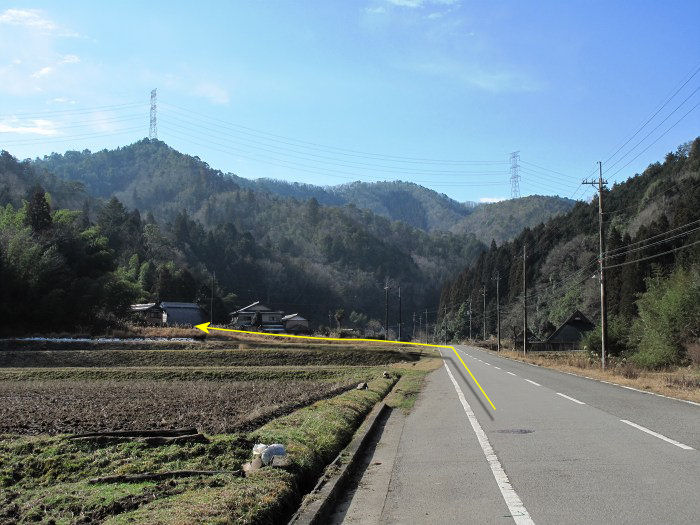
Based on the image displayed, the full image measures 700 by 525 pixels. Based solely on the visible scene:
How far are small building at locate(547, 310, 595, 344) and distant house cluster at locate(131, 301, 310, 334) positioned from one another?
32.9 m

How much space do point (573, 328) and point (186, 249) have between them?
237ft

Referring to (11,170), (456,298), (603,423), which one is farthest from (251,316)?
(603,423)

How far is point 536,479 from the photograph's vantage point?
21.2 ft

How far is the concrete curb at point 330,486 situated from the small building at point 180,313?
228ft

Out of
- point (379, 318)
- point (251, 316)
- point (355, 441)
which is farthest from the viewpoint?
point (379, 318)

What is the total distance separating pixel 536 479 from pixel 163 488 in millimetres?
3760

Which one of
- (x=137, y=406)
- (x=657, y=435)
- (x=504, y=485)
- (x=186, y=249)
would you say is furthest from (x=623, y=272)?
(x=186, y=249)

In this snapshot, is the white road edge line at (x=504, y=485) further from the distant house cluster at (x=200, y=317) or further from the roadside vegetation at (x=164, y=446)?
the distant house cluster at (x=200, y=317)

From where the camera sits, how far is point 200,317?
263 ft

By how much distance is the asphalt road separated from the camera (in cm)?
534

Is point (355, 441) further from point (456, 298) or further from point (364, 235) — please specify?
point (364, 235)

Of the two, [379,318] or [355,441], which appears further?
[379,318]

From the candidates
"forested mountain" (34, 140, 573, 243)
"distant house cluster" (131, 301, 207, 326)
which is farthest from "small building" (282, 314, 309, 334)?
"forested mountain" (34, 140, 573, 243)

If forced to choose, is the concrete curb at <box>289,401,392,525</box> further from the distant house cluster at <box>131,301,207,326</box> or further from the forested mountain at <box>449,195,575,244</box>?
the forested mountain at <box>449,195,575,244</box>
